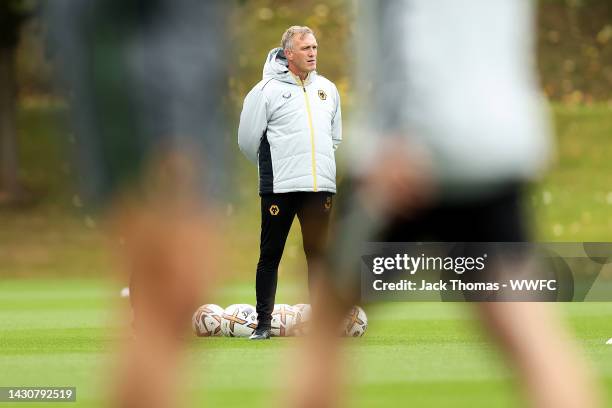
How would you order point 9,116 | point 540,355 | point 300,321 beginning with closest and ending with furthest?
point 540,355 < point 300,321 < point 9,116

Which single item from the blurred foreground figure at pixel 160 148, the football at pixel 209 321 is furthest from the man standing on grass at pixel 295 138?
the blurred foreground figure at pixel 160 148

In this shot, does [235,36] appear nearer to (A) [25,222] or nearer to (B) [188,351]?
(B) [188,351]

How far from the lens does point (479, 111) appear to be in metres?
4.23

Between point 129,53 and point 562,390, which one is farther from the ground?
point 129,53

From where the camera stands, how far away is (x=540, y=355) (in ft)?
14.5

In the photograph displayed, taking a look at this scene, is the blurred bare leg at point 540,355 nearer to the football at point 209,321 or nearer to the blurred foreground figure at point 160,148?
the blurred foreground figure at point 160,148

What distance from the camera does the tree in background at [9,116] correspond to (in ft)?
94.8

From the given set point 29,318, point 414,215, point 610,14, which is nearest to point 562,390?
point 414,215

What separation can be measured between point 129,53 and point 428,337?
26.3 ft

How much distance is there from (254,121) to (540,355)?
5931mm

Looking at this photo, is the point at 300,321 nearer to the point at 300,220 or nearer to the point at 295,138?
the point at 300,220

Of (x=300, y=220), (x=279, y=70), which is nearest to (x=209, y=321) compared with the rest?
(x=300, y=220)

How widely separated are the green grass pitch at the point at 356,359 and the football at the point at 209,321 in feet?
0.35

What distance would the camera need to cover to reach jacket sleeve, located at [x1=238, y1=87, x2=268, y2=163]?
33.4 ft
